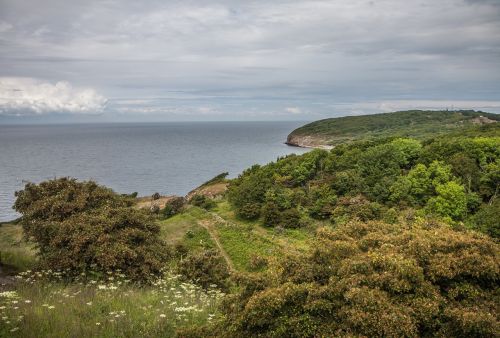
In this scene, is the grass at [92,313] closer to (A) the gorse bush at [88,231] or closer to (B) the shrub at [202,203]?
(A) the gorse bush at [88,231]

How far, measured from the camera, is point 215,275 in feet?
65.7

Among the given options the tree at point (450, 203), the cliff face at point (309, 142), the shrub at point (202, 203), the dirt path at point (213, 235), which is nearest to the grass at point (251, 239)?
the dirt path at point (213, 235)

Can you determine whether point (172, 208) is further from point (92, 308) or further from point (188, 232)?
point (92, 308)

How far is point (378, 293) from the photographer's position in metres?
8.40

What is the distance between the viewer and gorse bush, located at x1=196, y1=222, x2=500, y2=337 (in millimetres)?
8141

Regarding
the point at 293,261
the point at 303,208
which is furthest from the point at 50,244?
the point at 303,208

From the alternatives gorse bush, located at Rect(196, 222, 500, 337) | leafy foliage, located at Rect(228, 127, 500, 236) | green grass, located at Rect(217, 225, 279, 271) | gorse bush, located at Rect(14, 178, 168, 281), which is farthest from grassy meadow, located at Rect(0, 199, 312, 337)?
leafy foliage, located at Rect(228, 127, 500, 236)

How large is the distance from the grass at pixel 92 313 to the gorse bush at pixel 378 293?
163cm

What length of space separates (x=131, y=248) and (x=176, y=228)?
21.6 m

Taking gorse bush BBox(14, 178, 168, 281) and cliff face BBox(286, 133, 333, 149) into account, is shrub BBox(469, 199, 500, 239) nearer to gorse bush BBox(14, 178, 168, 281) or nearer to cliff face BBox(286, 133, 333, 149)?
gorse bush BBox(14, 178, 168, 281)

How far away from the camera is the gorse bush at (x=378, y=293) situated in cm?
814

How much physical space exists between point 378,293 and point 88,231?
12.6 meters

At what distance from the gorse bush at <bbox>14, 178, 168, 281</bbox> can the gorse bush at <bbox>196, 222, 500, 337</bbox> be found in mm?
7744

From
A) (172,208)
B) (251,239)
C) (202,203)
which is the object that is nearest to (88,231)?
(251,239)
